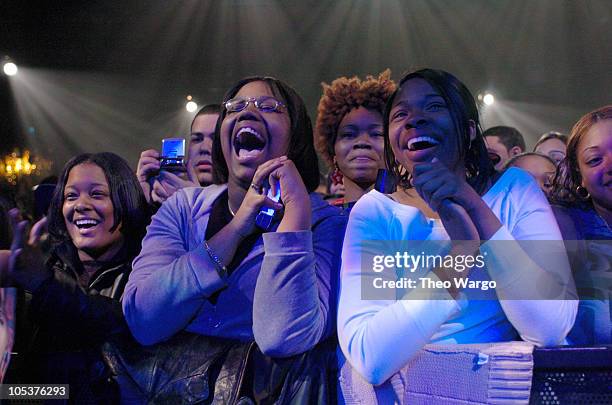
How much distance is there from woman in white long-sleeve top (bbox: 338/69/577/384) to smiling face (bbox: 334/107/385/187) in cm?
105

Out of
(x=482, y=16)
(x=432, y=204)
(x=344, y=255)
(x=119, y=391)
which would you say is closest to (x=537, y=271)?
(x=432, y=204)

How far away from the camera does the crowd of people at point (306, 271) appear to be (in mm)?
1470

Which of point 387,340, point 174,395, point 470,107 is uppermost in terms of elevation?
point 470,107

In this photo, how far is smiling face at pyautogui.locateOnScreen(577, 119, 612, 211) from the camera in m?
1.96

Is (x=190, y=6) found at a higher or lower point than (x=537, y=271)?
higher

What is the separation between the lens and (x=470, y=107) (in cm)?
179

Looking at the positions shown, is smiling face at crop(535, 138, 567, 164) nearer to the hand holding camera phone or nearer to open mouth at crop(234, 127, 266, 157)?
the hand holding camera phone

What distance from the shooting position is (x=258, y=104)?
202 centimetres

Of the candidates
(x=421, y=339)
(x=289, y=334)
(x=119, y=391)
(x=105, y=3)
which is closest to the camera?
(x=421, y=339)

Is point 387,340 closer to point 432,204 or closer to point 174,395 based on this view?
point 432,204

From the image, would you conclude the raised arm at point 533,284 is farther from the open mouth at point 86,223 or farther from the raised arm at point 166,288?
the open mouth at point 86,223

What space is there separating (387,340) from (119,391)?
82cm

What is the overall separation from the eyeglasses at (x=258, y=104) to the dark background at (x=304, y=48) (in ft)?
16.6

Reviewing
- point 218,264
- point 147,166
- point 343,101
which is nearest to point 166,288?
point 218,264
